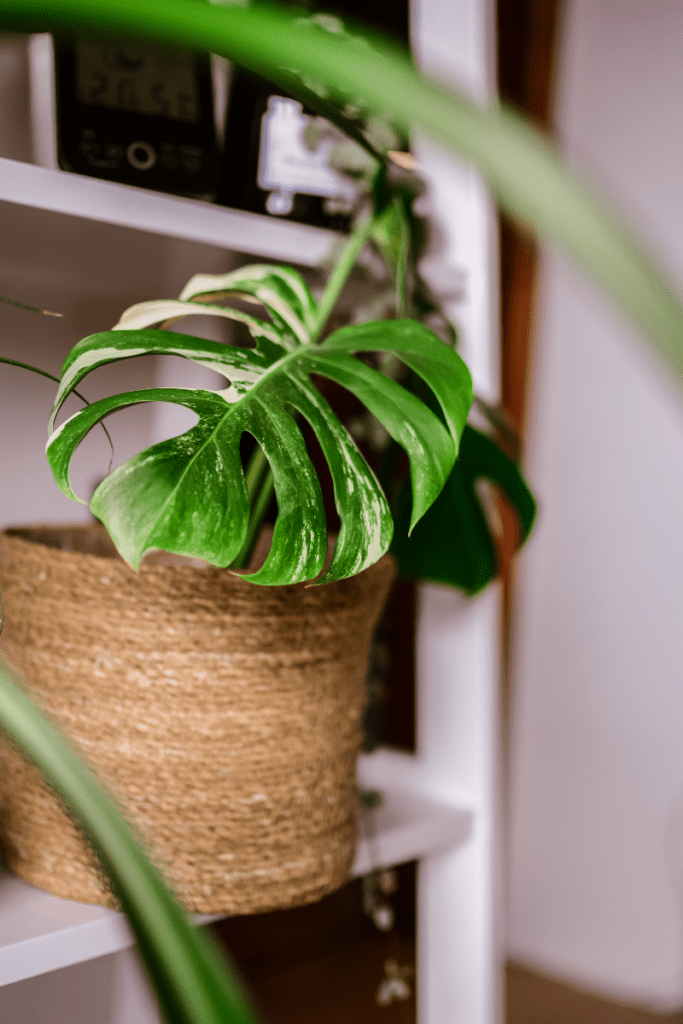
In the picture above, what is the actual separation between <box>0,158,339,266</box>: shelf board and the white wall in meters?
1.15

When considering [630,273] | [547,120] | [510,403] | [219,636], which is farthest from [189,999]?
[547,120]

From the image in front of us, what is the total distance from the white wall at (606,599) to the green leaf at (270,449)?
1.31m

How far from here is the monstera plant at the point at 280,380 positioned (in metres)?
0.12

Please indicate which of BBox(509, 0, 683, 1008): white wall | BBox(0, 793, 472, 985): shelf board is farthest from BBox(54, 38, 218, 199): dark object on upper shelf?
BBox(509, 0, 683, 1008): white wall

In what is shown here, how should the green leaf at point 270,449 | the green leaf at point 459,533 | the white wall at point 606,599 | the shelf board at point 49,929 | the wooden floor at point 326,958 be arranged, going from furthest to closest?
the white wall at point 606,599 → the wooden floor at point 326,958 → the green leaf at point 459,533 → the shelf board at point 49,929 → the green leaf at point 270,449

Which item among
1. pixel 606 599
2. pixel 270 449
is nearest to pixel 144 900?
pixel 270 449

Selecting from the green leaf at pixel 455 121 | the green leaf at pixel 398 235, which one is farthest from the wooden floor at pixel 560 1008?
the green leaf at pixel 455 121

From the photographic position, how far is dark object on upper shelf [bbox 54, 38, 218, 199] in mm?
690

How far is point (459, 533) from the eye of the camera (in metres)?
0.73

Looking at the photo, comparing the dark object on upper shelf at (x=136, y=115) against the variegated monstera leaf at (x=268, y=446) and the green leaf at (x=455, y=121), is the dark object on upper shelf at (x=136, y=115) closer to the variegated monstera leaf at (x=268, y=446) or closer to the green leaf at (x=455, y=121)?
the variegated monstera leaf at (x=268, y=446)

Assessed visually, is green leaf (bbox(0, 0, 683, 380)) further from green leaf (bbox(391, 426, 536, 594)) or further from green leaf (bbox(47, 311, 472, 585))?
green leaf (bbox(391, 426, 536, 594))

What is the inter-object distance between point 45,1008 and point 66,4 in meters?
0.89

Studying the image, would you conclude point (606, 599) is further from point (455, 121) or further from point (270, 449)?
point (455, 121)

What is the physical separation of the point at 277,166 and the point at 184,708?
578 mm
